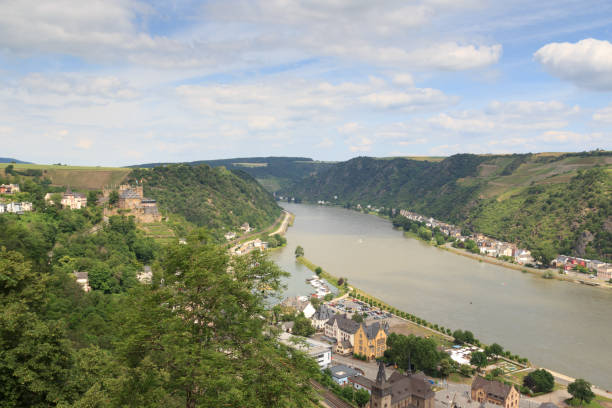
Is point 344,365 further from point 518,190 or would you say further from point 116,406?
point 518,190

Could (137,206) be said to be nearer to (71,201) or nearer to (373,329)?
(71,201)

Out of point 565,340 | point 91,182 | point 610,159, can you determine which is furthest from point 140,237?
point 610,159

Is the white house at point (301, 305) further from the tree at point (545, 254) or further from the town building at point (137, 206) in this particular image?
the tree at point (545, 254)

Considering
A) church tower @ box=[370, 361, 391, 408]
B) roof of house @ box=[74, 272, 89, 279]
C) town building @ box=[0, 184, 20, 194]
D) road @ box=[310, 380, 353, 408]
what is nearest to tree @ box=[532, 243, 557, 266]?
church tower @ box=[370, 361, 391, 408]

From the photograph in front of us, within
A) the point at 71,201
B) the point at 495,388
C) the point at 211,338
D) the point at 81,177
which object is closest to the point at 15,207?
the point at 71,201

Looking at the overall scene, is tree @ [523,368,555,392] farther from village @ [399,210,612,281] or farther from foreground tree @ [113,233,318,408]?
village @ [399,210,612,281]

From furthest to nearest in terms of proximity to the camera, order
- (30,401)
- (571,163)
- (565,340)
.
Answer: (571,163) < (565,340) < (30,401)
